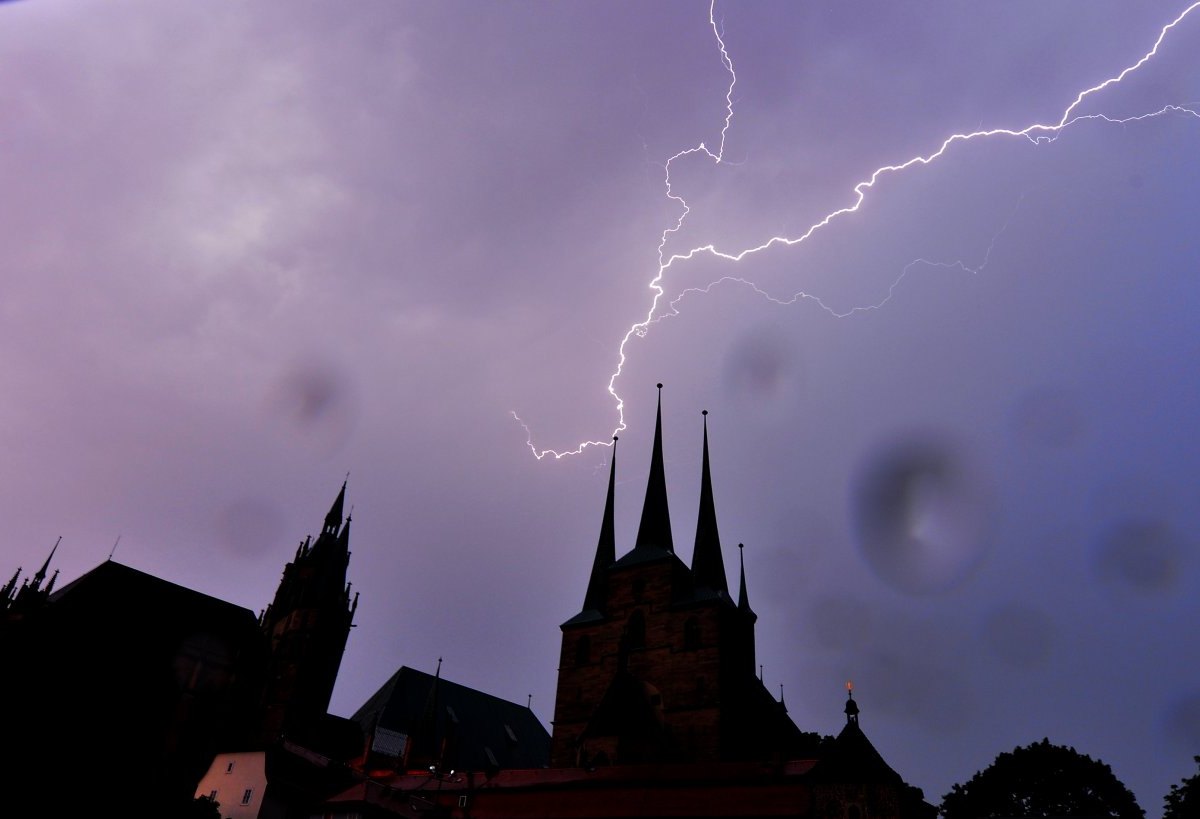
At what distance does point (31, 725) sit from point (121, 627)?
4.59 metres

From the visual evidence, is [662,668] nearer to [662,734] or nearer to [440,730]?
[662,734]

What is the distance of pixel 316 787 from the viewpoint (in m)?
45.2

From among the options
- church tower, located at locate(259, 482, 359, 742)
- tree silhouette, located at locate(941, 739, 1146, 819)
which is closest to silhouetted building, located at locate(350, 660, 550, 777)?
church tower, located at locate(259, 482, 359, 742)

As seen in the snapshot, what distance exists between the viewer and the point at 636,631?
4988 centimetres

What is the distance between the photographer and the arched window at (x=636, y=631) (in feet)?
162

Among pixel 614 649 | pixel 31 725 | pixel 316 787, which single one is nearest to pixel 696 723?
pixel 614 649

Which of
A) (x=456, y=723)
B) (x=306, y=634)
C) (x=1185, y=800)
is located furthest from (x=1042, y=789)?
(x=306, y=634)

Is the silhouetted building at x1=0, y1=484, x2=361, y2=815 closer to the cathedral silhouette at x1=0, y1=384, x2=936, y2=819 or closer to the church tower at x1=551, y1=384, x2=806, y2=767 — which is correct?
the cathedral silhouette at x1=0, y1=384, x2=936, y2=819

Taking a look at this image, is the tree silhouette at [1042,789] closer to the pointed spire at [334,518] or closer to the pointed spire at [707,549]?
the pointed spire at [707,549]

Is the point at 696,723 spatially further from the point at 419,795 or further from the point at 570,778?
the point at 419,795

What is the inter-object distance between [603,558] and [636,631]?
348 inches

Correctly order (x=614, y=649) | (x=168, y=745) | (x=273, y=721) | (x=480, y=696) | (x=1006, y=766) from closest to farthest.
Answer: (x=168, y=745) → (x=614, y=649) → (x=273, y=721) → (x=1006, y=766) → (x=480, y=696)

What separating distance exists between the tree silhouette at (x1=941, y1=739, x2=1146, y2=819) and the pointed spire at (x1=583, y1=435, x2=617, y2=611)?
31660 mm

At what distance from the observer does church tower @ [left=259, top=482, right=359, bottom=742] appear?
57.3 meters
